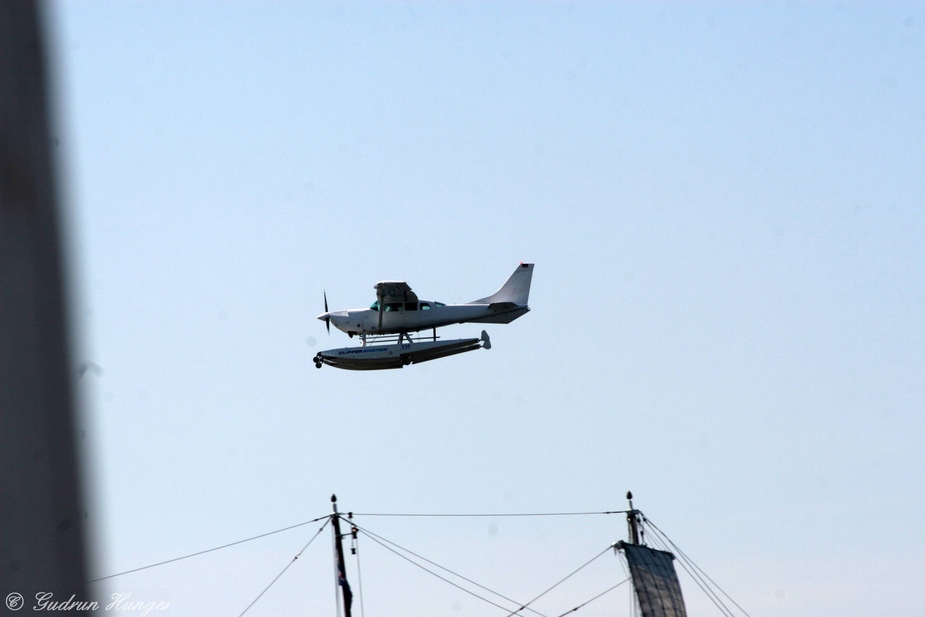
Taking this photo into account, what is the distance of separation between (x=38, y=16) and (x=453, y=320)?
152ft

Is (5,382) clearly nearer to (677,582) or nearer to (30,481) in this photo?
(30,481)

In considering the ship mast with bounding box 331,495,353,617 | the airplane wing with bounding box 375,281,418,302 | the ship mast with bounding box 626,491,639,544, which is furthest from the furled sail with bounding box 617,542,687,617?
the ship mast with bounding box 331,495,353,617

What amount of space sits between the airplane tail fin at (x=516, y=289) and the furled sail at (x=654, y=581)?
36.8ft

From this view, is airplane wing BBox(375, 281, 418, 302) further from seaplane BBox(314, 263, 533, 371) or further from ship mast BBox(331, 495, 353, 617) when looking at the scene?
ship mast BBox(331, 495, 353, 617)

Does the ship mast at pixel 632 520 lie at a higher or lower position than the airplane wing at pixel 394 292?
lower

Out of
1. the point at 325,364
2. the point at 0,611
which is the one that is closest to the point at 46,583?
the point at 0,611

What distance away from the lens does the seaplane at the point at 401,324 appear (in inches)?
1825

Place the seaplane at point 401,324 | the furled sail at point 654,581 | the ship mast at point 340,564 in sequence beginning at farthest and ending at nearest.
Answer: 1. the furled sail at point 654,581
2. the seaplane at point 401,324
3. the ship mast at point 340,564

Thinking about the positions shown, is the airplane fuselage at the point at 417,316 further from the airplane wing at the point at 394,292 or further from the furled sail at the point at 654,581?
the furled sail at the point at 654,581

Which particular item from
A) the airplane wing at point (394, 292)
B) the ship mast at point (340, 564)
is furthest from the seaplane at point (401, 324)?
the ship mast at point (340, 564)

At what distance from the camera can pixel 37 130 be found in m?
2.33

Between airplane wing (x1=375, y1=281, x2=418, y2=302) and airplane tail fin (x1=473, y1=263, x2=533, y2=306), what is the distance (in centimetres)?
313

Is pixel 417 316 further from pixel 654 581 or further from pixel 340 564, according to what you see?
pixel 654 581

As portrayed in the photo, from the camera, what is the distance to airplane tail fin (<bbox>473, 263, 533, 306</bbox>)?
50.5 meters
